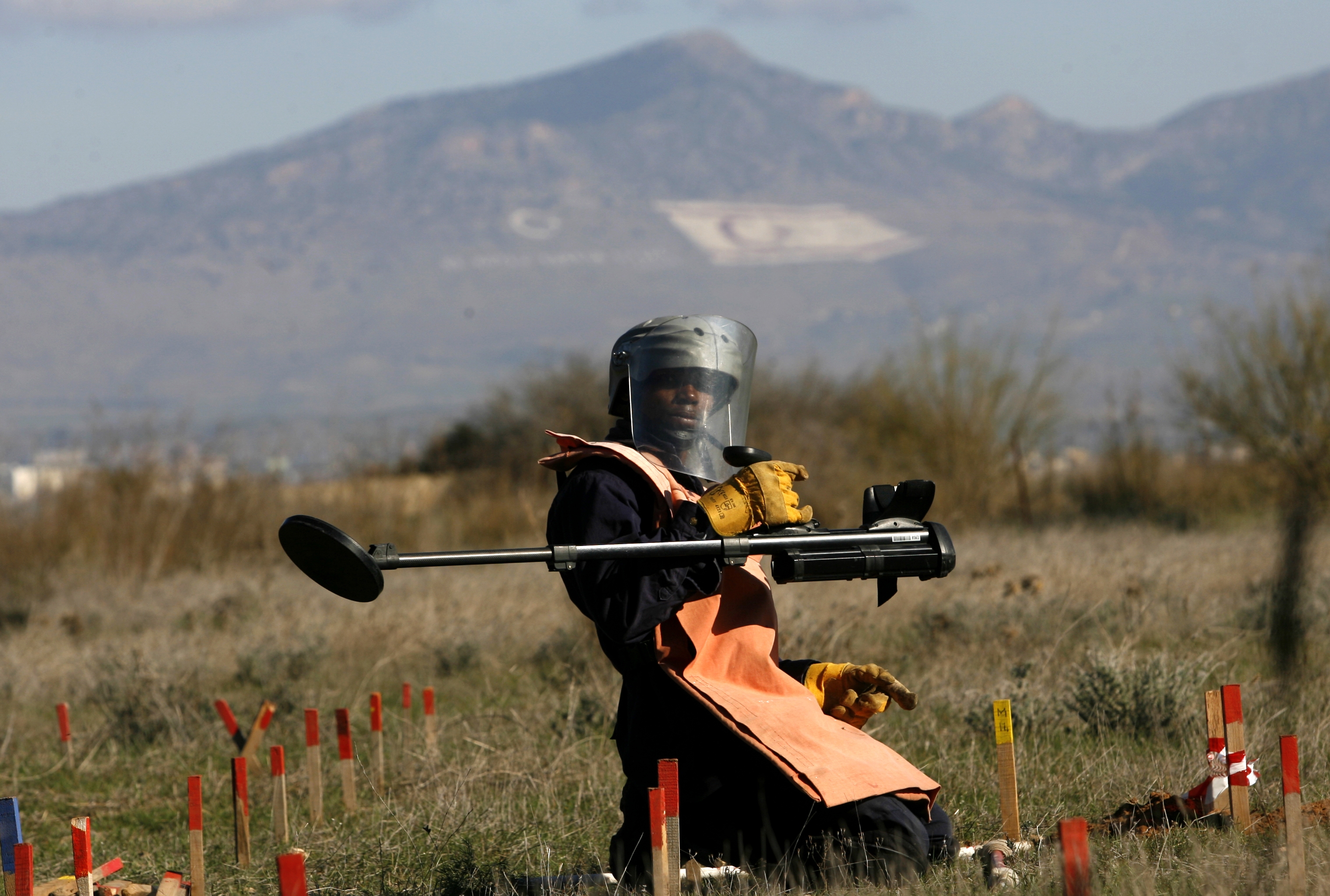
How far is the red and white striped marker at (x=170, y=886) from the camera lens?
175 inches

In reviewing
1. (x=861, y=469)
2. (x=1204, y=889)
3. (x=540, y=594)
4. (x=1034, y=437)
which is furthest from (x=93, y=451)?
(x=1204, y=889)

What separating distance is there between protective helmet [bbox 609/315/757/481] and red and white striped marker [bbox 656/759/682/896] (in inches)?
42.7

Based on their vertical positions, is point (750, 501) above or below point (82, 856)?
above

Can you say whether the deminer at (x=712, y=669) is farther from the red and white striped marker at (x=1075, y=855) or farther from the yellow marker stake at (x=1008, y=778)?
the red and white striped marker at (x=1075, y=855)

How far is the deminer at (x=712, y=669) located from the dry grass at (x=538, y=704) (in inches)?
13.3

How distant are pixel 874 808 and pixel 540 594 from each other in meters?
→ 9.47

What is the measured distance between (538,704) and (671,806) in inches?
181

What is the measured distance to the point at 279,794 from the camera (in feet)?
18.2

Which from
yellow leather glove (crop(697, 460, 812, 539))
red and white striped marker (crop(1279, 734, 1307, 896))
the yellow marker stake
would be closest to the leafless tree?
the yellow marker stake

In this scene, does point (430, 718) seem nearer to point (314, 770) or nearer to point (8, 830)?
point (314, 770)

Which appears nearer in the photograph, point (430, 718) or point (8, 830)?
point (8, 830)

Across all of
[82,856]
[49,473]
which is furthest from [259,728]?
[49,473]

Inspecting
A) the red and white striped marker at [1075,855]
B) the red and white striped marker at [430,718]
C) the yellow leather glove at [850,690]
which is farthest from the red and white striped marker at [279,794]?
the red and white striped marker at [1075,855]

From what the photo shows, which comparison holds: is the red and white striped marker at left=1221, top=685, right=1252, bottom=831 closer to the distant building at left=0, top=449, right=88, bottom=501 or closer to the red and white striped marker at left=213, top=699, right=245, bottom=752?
the red and white striped marker at left=213, top=699, right=245, bottom=752
